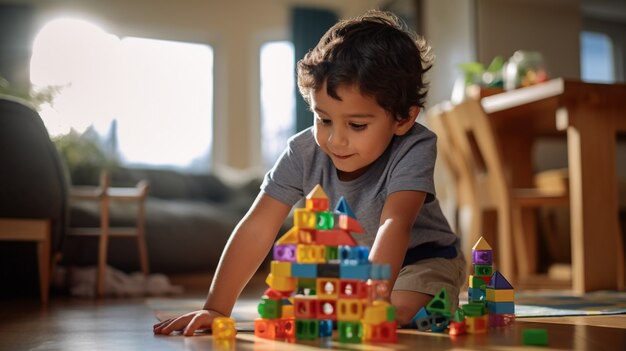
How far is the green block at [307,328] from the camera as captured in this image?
39.8 inches

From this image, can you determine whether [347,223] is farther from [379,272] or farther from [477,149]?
[477,149]

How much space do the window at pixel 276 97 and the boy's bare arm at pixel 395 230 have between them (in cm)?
515

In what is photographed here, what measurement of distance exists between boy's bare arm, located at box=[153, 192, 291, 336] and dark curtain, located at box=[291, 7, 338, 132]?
478 cm

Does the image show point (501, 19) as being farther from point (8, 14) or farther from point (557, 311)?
point (8, 14)

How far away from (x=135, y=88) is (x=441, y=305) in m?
5.26

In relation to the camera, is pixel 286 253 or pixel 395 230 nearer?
pixel 286 253

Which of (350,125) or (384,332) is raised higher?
(350,125)

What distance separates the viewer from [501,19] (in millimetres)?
4512

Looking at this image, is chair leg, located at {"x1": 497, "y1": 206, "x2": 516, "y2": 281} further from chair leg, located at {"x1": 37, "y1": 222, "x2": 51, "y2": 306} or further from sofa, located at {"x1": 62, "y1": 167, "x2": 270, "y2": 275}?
chair leg, located at {"x1": 37, "y1": 222, "x2": 51, "y2": 306}

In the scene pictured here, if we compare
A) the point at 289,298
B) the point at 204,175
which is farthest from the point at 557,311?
the point at 204,175

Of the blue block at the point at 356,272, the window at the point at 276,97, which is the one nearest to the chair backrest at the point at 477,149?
the blue block at the point at 356,272

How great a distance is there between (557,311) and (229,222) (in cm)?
232

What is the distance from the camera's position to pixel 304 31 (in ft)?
20.3

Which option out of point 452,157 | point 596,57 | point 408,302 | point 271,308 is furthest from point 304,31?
point 271,308
